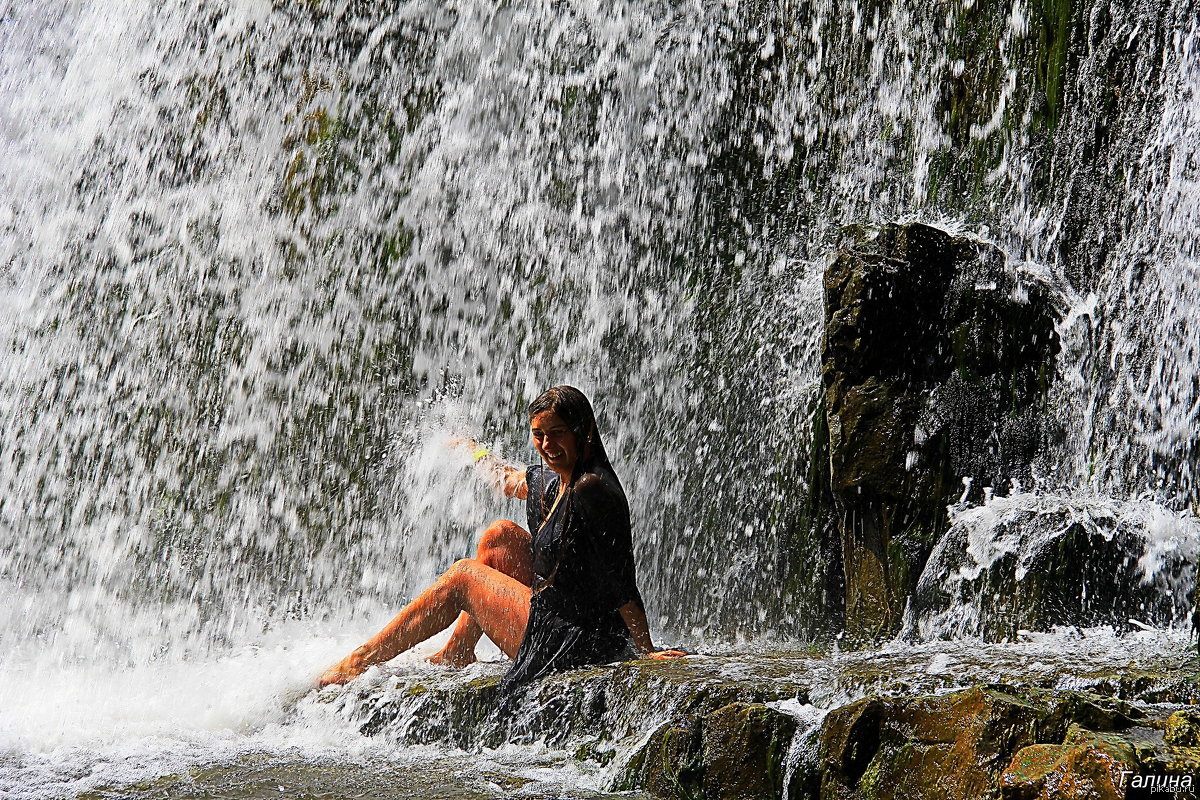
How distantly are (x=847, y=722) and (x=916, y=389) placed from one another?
9.69 feet

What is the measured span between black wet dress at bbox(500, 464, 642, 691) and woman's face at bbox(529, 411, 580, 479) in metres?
0.11

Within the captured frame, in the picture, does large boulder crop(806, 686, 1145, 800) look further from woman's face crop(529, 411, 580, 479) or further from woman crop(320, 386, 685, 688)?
woman's face crop(529, 411, 580, 479)

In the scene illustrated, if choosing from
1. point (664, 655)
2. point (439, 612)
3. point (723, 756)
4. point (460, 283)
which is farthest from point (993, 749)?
point (460, 283)

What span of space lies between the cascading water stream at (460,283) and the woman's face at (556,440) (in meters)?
1.54

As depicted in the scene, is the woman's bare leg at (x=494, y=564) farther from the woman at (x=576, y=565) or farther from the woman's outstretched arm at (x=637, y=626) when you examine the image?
the woman's outstretched arm at (x=637, y=626)

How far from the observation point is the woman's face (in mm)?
4438

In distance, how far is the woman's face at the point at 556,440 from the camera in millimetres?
4438

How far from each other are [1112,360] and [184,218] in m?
9.38

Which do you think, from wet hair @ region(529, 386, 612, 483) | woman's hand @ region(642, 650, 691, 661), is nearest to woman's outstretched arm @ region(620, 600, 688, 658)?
woman's hand @ region(642, 650, 691, 661)

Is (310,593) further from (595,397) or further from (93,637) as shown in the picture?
(595,397)

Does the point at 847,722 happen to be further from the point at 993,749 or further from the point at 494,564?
the point at 494,564

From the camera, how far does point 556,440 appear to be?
445 centimetres

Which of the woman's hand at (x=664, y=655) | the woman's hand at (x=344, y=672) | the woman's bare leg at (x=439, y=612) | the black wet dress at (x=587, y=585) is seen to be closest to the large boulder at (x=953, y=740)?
the woman's hand at (x=664, y=655)

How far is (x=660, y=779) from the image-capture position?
10.4ft
